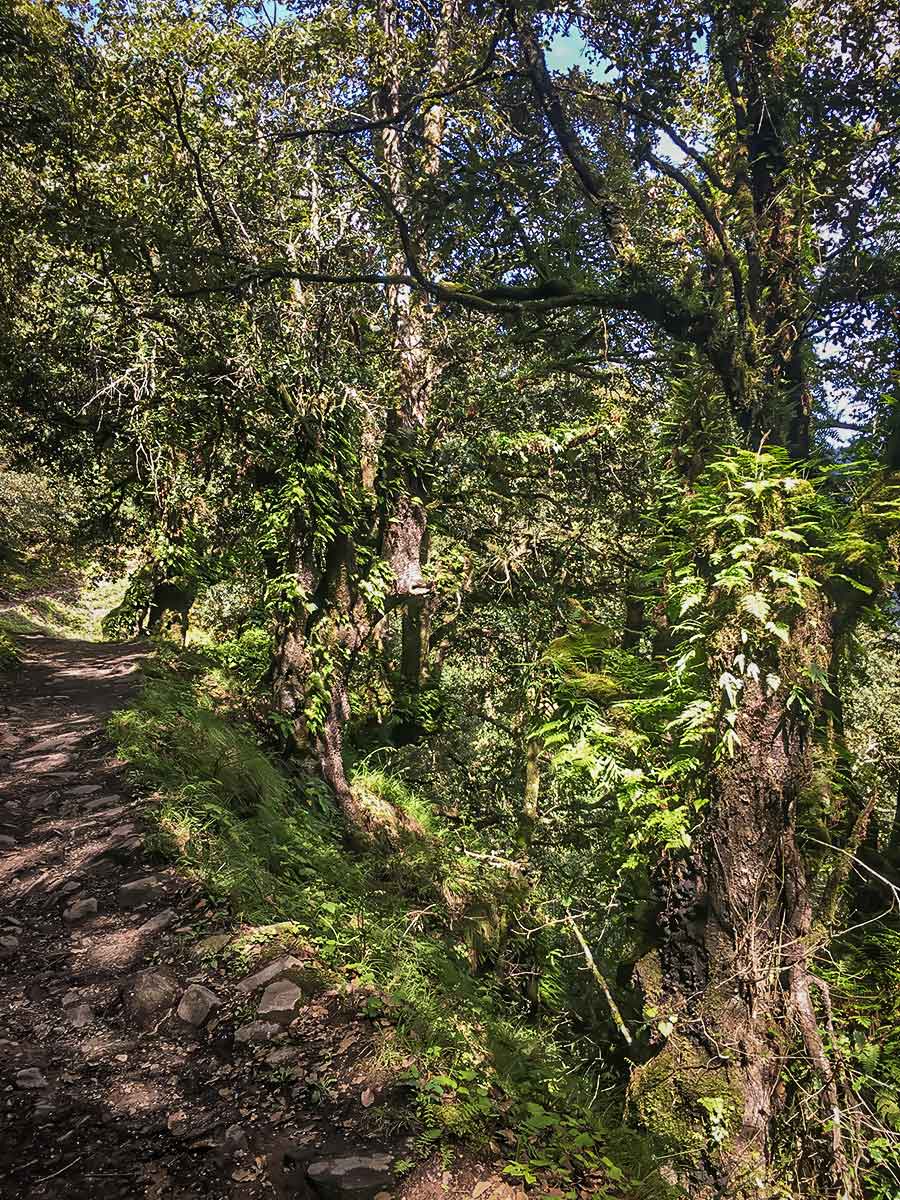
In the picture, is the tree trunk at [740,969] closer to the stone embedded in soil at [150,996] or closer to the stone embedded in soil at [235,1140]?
the stone embedded in soil at [235,1140]

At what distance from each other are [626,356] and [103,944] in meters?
6.27

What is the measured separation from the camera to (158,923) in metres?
3.89

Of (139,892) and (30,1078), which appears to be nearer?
(30,1078)

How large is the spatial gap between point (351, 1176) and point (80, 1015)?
1584 millimetres

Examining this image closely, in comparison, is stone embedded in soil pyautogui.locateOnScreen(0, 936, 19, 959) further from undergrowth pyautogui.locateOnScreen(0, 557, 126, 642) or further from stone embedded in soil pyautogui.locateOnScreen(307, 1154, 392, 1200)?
undergrowth pyautogui.locateOnScreen(0, 557, 126, 642)

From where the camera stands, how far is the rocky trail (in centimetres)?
254

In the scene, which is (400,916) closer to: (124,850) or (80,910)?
(124,850)

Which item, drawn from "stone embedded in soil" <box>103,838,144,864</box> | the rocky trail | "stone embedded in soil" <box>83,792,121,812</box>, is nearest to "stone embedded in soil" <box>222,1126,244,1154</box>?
the rocky trail

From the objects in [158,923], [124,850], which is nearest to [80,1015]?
[158,923]

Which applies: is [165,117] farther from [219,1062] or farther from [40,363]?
[219,1062]

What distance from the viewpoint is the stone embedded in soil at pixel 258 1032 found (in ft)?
10.6

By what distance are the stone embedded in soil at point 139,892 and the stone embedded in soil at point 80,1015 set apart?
72 cm

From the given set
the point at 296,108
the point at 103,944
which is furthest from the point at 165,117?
the point at 103,944

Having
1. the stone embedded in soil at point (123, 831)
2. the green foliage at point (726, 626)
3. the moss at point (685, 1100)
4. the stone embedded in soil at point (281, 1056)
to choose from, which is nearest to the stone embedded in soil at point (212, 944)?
the stone embedded in soil at point (281, 1056)
